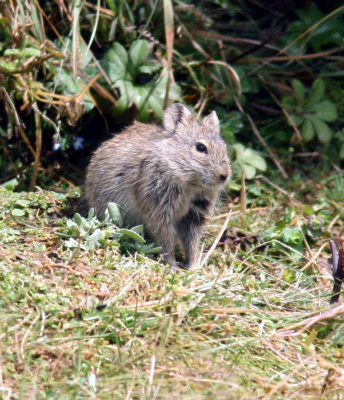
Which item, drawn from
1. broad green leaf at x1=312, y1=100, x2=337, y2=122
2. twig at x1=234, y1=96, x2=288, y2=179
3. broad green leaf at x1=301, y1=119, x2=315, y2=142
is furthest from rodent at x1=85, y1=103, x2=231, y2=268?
broad green leaf at x1=312, y1=100, x2=337, y2=122

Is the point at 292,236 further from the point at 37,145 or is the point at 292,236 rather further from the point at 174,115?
the point at 37,145

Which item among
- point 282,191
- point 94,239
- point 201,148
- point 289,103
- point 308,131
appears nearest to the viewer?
point 94,239

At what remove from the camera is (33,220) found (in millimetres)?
5203

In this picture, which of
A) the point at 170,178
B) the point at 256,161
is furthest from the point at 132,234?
the point at 256,161

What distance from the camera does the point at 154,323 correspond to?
396 centimetres

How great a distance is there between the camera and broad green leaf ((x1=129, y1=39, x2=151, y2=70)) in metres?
6.07

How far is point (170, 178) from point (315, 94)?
2315 millimetres

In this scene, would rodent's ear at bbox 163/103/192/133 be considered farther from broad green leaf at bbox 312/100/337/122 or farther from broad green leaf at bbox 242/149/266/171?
broad green leaf at bbox 312/100/337/122

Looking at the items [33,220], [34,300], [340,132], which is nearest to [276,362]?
[34,300]

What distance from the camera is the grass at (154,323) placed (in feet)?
11.8

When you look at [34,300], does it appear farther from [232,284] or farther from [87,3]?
[87,3]

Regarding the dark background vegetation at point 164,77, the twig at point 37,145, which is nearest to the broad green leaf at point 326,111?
the dark background vegetation at point 164,77

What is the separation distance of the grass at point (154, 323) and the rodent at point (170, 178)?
0.31m

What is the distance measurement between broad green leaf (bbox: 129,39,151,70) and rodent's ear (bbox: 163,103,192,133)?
0.96m
